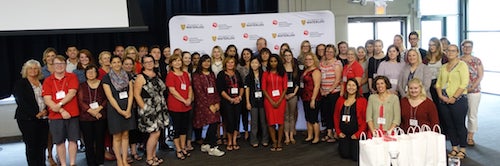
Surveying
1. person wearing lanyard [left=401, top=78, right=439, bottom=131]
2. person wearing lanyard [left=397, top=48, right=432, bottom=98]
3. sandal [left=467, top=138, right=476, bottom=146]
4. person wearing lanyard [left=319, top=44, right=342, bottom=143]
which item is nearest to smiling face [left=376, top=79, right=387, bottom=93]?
person wearing lanyard [left=401, top=78, right=439, bottom=131]

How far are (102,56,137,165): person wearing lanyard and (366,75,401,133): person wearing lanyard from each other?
2327mm

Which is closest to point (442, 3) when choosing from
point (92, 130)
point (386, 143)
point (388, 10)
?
point (388, 10)

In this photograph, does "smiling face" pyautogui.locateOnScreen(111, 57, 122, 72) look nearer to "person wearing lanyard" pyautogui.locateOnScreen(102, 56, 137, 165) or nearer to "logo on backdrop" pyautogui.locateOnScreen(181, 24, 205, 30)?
"person wearing lanyard" pyautogui.locateOnScreen(102, 56, 137, 165)

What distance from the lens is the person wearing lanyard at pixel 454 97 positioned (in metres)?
3.95

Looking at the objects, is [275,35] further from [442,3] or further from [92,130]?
[442,3]

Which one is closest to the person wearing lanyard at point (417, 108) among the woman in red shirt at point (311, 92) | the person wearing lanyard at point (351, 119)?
the person wearing lanyard at point (351, 119)

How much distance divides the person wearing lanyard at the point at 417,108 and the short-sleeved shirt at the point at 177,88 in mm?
2209

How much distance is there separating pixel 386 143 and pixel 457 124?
6.15ft

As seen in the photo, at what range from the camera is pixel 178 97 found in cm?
423

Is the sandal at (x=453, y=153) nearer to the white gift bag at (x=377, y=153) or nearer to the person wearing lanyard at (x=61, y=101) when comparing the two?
the white gift bag at (x=377, y=153)

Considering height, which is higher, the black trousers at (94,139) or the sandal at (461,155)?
the black trousers at (94,139)

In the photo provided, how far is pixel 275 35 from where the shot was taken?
5.71 m

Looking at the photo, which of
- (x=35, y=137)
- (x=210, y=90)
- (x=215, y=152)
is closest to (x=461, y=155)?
(x=215, y=152)

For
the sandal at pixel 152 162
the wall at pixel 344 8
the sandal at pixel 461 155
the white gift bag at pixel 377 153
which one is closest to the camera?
the white gift bag at pixel 377 153
